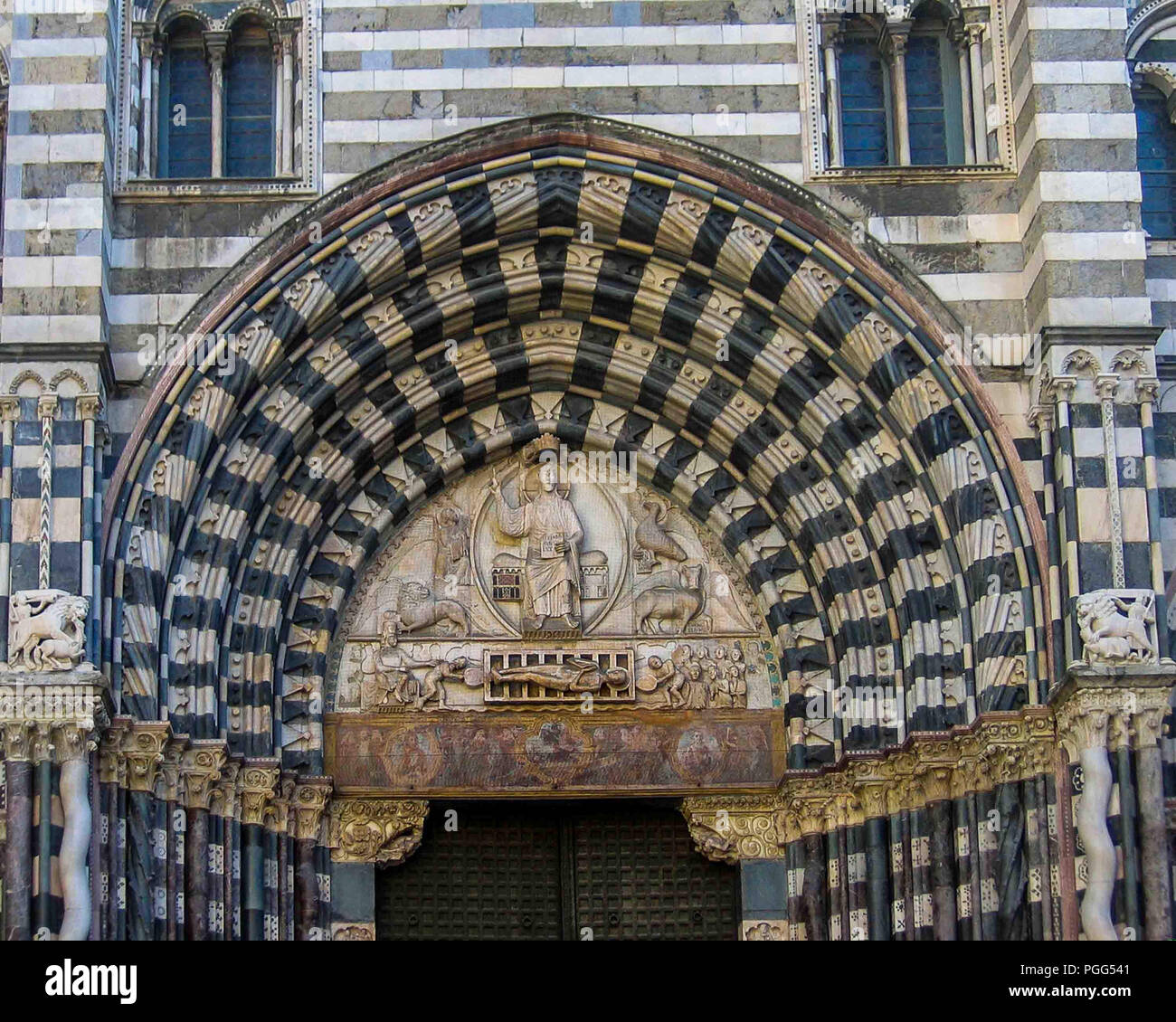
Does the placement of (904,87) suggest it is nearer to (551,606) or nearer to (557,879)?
(551,606)

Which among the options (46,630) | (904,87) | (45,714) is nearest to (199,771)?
(45,714)

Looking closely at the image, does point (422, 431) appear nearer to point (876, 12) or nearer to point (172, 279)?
point (172, 279)

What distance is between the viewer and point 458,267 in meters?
19.8

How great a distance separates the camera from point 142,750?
18.1 meters

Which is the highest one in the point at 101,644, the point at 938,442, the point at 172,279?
the point at 172,279

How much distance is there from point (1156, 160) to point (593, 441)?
4499 mm

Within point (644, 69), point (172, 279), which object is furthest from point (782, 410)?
point (172, 279)

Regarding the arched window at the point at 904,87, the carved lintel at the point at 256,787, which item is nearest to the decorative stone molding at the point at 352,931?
the carved lintel at the point at 256,787

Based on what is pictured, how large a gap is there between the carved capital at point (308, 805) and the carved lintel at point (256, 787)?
341 millimetres


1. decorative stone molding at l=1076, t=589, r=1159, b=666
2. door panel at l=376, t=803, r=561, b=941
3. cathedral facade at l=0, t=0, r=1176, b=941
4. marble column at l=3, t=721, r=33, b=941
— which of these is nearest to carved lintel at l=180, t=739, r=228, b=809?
cathedral facade at l=0, t=0, r=1176, b=941

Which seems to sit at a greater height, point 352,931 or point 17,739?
point 17,739

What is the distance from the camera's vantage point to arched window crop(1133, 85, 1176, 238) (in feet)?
66.0

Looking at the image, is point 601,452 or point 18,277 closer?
point 18,277

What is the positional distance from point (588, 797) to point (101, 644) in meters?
3.67
